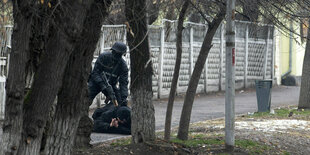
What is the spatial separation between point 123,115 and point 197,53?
1049cm

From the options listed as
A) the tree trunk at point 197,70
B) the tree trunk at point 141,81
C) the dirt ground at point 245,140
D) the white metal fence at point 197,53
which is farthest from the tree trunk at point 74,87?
the white metal fence at point 197,53

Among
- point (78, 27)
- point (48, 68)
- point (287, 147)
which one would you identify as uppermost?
point (78, 27)

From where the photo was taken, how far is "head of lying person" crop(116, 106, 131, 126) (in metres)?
11.4

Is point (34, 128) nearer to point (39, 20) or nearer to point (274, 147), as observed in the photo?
point (39, 20)

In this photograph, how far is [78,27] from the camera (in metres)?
5.89

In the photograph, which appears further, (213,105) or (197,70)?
(213,105)

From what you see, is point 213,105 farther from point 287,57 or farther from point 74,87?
point 287,57

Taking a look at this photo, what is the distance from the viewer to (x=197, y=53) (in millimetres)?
21672

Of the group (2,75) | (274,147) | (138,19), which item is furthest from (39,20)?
(2,75)

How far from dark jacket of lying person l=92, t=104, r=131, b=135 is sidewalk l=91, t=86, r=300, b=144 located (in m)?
0.17

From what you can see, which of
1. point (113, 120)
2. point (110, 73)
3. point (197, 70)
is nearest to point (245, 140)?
point (197, 70)

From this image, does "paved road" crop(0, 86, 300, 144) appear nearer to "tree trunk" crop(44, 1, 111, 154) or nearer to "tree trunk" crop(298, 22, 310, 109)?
"tree trunk" crop(298, 22, 310, 109)

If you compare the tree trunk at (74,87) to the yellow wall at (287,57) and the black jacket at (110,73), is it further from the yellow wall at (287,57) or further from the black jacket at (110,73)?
the yellow wall at (287,57)

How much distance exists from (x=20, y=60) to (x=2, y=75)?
25.3ft
